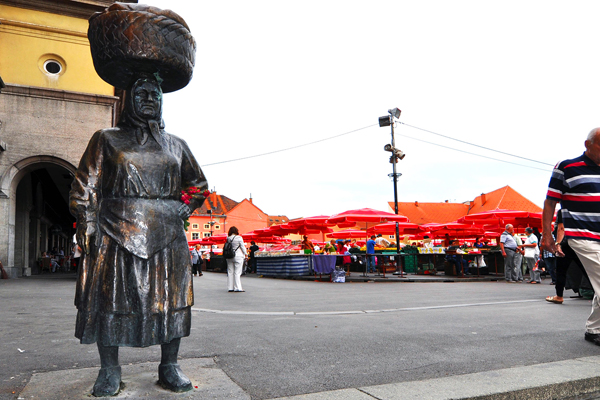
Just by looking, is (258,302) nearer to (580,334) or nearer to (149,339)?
(580,334)

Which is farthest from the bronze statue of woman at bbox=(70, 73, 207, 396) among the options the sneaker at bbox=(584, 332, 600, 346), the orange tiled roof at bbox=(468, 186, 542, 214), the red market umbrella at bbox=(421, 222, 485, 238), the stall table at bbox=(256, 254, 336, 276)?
the orange tiled roof at bbox=(468, 186, 542, 214)

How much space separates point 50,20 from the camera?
57.9 feet

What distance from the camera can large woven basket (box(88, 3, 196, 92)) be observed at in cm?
290

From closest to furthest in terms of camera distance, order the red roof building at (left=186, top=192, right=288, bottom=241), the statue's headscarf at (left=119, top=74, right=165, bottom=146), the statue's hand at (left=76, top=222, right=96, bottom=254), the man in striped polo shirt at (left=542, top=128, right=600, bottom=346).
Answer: the statue's hand at (left=76, top=222, right=96, bottom=254) < the statue's headscarf at (left=119, top=74, right=165, bottom=146) < the man in striped polo shirt at (left=542, top=128, right=600, bottom=346) < the red roof building at (left=186, top=192, right=288, bottom=241)

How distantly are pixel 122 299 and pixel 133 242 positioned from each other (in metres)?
0.34

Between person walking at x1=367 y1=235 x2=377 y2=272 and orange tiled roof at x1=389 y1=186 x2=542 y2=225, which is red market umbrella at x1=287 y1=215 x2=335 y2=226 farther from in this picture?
orange tiled roof at x1=389 y1=186 x2=542 y2=225

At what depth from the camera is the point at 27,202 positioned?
69.0 ft

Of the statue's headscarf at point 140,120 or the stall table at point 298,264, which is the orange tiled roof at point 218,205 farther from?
the statue's headscarf at point 140,120

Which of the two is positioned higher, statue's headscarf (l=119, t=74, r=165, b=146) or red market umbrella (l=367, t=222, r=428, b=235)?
statue's headscarf (l=119, t=74, r=165, b=146)

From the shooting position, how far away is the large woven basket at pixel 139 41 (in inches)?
114

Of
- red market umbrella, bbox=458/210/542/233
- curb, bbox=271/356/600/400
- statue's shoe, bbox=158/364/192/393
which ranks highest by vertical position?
red market umbrella, bbox=458/210/542/233

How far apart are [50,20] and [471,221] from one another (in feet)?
59.5

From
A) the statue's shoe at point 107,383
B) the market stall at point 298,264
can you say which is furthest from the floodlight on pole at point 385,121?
the statue's shoe at point 107,383

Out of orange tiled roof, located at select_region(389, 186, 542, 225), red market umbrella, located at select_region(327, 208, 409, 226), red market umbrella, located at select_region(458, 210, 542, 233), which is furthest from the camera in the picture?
orange tiled roof, located at select_region(389, 186, 542, 225)
